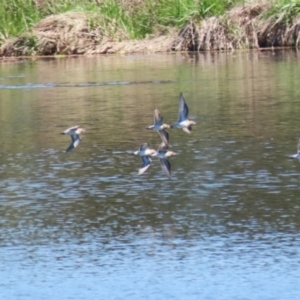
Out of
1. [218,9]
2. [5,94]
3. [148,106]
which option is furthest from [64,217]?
[218,9]

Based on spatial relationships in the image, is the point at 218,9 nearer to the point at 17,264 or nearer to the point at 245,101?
the point at 245,101

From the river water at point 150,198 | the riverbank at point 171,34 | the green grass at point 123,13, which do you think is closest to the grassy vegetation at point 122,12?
the green grass at point 123,13

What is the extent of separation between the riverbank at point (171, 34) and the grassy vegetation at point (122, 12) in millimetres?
128

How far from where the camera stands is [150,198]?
1205 centimetres

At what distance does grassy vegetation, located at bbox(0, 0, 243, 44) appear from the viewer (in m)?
32.3

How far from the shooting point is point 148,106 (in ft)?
64.7

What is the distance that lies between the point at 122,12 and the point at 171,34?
211cm

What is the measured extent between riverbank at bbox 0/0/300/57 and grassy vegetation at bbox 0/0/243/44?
13 centimetres

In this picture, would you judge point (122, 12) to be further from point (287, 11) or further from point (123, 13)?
point (287, 11)

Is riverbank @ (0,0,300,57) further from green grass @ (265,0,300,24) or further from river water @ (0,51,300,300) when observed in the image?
Answer: river water @ (0,51,300,300)

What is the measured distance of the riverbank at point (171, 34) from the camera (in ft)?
104

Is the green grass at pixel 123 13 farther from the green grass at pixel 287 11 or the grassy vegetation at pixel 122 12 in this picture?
the green grass at pixel 287 11

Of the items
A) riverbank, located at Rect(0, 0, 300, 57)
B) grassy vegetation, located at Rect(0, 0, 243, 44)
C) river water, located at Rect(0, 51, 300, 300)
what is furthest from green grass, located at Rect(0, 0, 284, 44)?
river water, located at Rect(0, 51, 300, 300)

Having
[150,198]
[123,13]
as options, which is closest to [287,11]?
[123,13]
